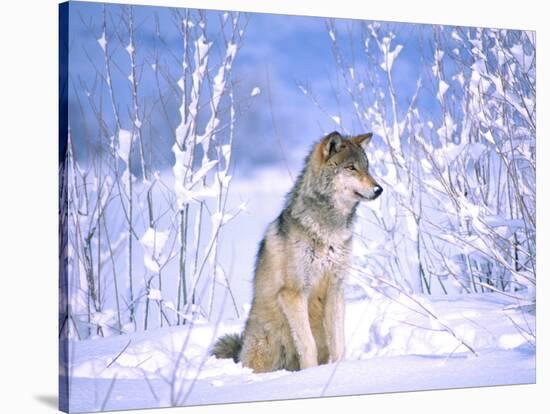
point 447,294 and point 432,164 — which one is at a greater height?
point 432,164

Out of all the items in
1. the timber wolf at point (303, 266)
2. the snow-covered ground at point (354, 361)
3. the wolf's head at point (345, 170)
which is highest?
the wolf's head at point (345, 170)

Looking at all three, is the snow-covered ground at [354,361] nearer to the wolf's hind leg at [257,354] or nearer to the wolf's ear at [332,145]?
the wolf's hind leg at [257,354]

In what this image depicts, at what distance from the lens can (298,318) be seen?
7637 mm

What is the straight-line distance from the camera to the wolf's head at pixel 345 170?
7.72m

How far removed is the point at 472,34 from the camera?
873 cm

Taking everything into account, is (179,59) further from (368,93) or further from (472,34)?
(472,34)

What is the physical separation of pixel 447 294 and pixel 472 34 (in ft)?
6.93

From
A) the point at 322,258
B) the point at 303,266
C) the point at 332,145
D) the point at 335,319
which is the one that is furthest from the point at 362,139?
the point at 335,319

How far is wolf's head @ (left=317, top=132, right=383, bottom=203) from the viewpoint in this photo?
7.72 metres

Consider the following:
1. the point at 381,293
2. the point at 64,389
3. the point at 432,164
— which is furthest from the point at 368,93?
the point at 64,389

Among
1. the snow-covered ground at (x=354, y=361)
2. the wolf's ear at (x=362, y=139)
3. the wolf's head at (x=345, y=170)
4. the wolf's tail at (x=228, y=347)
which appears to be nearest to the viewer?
the snow-covered ground at (x=354, y=361)

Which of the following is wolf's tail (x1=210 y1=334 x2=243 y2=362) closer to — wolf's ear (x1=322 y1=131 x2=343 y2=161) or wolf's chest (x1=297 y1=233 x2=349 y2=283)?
wolf's chest (x1=297 y1=233 x2=349 y2=283)

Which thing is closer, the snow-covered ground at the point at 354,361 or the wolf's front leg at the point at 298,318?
the snow-covered ground at the point at 354,361

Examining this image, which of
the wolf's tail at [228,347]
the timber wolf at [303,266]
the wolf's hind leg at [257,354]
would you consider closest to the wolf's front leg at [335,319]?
the timber wolf at [303,266]
